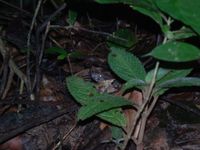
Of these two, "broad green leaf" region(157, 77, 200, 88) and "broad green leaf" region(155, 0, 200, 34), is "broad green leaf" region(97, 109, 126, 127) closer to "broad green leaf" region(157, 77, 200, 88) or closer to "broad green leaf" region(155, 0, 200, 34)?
"broad green leaf" region(157, 77, 200, 88)

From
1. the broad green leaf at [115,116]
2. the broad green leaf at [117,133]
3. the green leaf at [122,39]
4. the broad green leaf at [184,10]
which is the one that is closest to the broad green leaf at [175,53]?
the broad green leaf at [184,10]

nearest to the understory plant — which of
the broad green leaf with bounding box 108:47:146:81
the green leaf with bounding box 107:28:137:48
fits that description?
the broad green leaf with bounding box 108:47:146:81

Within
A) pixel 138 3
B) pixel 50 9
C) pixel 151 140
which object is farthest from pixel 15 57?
pixel 138 3

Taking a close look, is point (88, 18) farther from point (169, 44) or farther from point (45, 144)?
point (169, 44)

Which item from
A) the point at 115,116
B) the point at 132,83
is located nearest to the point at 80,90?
the point at 115,116

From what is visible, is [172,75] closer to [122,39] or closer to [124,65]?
[124,65]

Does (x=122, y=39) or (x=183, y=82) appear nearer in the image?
(x=183, y=82)

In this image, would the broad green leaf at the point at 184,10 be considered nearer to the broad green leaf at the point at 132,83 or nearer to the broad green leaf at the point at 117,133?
→ the broad green leaf at the point at 132,83
